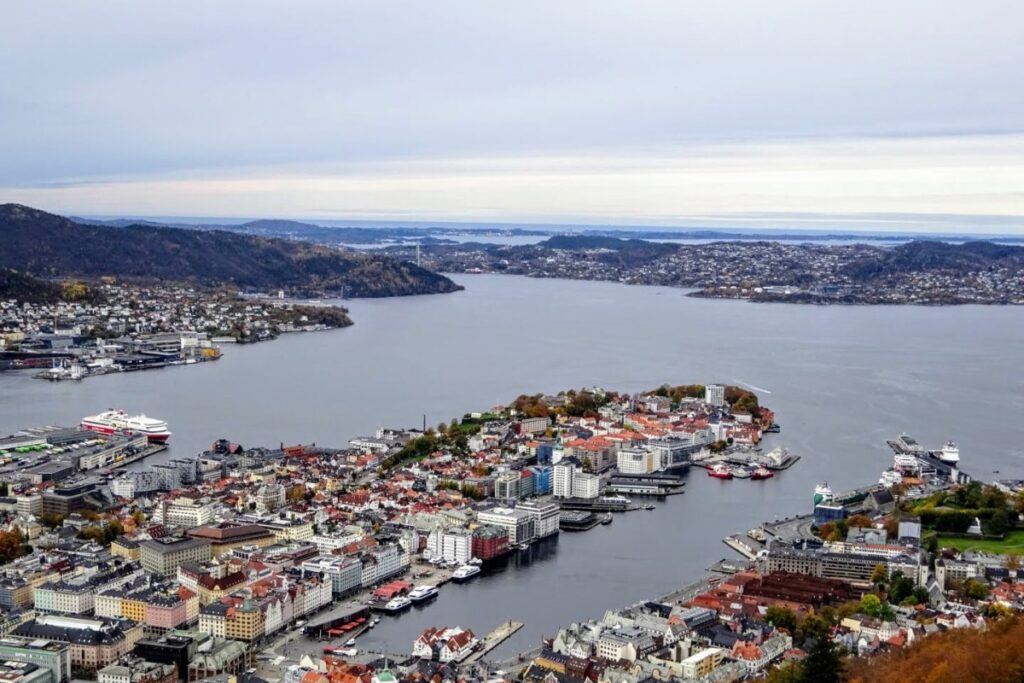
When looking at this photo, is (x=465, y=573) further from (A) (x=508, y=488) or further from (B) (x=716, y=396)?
(B) (x=716, y=396)

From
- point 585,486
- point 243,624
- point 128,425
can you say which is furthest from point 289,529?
point 128,425

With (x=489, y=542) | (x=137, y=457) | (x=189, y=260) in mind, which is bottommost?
(x=137, y=457)

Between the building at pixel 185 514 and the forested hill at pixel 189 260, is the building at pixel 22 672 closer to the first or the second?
the building at pixel 185 514

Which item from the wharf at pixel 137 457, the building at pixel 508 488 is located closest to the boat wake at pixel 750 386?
the building at pixel 508 488

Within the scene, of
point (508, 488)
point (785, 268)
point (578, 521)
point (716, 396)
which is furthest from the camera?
point (785, 268)

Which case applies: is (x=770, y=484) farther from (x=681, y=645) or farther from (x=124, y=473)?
(x=124, y=473)

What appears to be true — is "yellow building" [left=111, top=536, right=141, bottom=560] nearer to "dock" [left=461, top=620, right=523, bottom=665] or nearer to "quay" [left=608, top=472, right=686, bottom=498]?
"dock" [left=461, top=620, right=523, bottom=665]

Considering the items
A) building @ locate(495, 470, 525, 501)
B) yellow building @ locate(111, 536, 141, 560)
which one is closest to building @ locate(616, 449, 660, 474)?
building @ locate(495, 470, 525, 501)

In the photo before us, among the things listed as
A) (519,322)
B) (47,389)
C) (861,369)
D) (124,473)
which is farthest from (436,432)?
(519,322)
